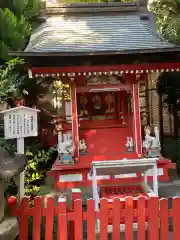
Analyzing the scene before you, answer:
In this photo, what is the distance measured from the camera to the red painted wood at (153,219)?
3764 mm

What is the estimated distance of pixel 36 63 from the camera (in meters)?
6.94

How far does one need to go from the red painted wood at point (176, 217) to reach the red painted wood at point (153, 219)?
8.3 inches

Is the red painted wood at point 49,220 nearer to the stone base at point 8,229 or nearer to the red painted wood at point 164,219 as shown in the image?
the stone base at point 8,229

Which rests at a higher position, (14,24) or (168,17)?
(168,17)

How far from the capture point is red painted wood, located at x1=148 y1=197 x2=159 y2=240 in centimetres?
376

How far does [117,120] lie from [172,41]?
9.02 feet

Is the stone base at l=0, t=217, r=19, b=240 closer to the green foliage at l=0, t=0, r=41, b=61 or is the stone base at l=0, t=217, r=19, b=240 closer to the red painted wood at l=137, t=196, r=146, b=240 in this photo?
the red painted wood at l=137, t=196, r=146, b=240

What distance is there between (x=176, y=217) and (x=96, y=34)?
592cm

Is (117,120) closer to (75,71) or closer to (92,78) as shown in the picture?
(92,78)

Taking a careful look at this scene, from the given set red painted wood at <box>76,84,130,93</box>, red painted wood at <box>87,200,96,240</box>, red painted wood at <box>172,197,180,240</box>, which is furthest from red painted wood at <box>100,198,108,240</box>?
red painted wood at <box>76,84,130,93</box>

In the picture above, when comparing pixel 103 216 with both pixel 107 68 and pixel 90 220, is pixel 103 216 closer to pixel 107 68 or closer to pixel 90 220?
pixel 90 220

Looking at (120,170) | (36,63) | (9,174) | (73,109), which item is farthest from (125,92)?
(9,174)

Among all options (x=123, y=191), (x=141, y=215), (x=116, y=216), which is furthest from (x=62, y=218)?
(x=123, y=191)

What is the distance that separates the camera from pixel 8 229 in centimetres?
329
